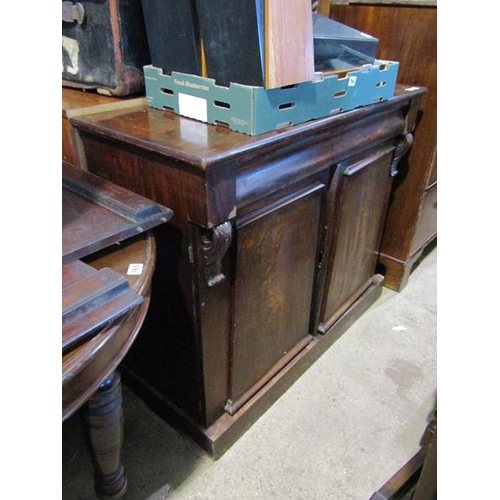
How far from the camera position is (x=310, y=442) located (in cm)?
123

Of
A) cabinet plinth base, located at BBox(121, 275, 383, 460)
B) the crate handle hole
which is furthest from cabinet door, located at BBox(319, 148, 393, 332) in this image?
the crate handle hole

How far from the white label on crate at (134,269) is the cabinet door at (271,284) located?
284 mm

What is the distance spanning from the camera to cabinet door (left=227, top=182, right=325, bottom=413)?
38.5 inches

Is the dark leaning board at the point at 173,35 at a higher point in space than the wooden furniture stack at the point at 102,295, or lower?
higher

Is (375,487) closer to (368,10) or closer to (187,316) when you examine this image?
(187,316)

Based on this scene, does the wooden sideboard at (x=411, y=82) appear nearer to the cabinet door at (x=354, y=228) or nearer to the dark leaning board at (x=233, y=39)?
the cabinet door at (x=354, y=228)

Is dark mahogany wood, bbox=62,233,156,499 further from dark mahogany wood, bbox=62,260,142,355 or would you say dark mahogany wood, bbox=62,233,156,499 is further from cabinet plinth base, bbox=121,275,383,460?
cabinet plinth base, bbox=121,275,383,460

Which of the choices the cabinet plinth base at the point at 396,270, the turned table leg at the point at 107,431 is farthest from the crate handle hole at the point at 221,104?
the cabinet plinth base at the point at 396,270

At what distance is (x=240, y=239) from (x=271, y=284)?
23cm

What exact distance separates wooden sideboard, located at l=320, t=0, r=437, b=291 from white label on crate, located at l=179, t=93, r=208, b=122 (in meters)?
0.91

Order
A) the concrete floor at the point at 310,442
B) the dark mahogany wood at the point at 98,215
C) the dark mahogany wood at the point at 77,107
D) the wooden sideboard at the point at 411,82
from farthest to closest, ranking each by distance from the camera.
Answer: the wooden sideboard at the point at 411,82
the concrete floor at the point at 310,442
the dark mahogany wood at the point at 77,107
the dark mahogany wood at the point at 98,215

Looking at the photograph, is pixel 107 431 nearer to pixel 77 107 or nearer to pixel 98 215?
pixel 98 215

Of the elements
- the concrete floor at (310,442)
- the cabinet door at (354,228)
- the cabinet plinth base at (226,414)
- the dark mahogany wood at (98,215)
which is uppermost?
the dark mahogany wood at (98,215)

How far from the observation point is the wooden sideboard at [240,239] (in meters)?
0.81
